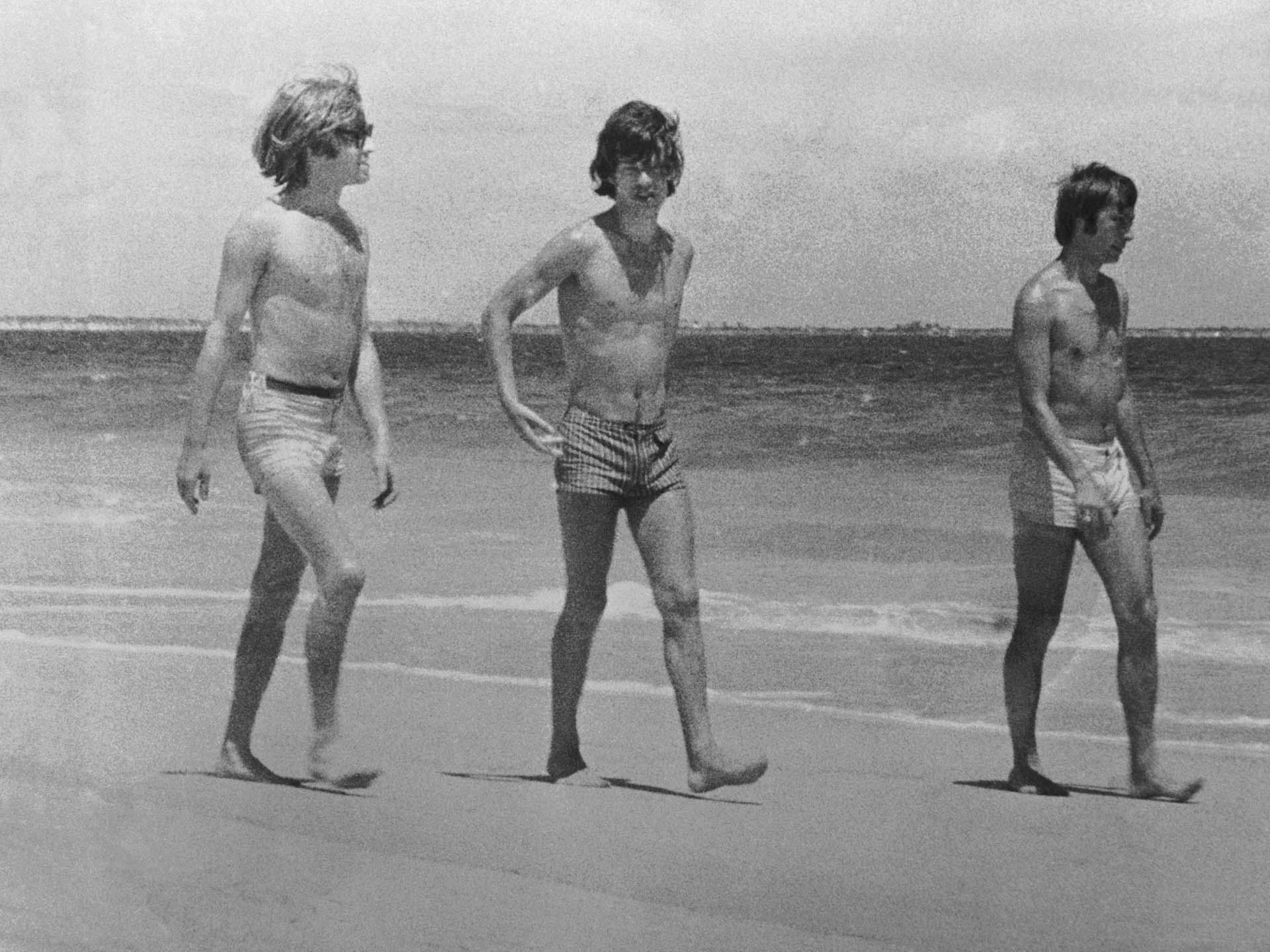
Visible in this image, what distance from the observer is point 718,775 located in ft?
13.8

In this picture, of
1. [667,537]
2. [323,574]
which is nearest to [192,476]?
[323,574]

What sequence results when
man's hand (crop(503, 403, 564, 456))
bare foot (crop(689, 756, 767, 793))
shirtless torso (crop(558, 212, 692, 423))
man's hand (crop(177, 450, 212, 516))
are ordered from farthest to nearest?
bare foot (crop(689, 756, 767, 793))
shirtless torso (crop(558, 212, 692, 423))
man's hand (crop(503, 403, 564, 456))
man's hand (crop(177, 450, 212, 516))

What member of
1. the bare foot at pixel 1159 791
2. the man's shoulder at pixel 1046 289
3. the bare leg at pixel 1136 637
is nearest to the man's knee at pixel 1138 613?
the bare leg at pixel 1136 637

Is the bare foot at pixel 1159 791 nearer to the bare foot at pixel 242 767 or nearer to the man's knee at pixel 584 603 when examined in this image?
the man's knee at pixel 584 603

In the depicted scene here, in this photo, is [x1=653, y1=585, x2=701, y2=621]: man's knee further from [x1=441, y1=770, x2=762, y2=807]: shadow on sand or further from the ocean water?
the ocean water

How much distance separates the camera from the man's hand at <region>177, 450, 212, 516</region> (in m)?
3.86

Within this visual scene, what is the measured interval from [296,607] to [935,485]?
3.10 m

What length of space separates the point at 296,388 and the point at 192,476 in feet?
0.89

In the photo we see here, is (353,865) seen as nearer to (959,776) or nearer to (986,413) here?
(959,776)

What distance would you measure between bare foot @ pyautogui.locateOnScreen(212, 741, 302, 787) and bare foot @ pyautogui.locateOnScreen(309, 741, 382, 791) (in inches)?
3.1

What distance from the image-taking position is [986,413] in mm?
12305

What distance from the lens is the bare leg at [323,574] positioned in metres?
3.90

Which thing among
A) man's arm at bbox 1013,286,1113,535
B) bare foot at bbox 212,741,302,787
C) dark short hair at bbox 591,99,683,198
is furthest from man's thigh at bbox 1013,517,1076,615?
bare foot at bbox 212,741,302,787

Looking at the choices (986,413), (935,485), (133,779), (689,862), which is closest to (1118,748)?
(689,862)
